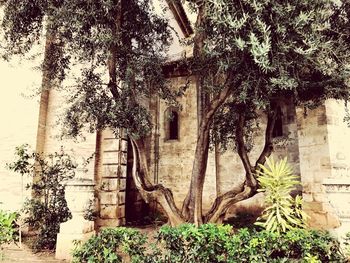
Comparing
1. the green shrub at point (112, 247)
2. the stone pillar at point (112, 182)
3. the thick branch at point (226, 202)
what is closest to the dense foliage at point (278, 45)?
the thick branch at point (226, 202)

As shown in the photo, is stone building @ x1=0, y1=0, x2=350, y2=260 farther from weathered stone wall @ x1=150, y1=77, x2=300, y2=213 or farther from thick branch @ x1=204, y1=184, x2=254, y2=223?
thick branch @ x1=204, y1=184, x2=254, y2=223

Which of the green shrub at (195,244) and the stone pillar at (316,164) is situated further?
the stone pillar at (316,164)

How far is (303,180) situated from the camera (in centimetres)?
795

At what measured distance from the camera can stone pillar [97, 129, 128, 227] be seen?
9.01 meters

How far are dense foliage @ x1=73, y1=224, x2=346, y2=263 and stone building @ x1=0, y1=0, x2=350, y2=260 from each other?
2.65ft

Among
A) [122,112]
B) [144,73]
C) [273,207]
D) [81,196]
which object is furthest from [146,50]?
[273,207]

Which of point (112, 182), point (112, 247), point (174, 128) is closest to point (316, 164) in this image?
point (112, 247)

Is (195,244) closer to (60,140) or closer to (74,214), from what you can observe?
(74,214)

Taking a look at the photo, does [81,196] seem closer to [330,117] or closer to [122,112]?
[122,112]

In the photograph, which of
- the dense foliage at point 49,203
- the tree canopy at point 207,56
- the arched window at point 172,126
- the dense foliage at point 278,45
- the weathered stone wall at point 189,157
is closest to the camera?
the dense foliage at point 278,45

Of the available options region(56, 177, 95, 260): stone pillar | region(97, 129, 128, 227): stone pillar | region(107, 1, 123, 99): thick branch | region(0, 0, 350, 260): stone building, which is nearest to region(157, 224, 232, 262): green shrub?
region(0, 0, 350, 260): stone building

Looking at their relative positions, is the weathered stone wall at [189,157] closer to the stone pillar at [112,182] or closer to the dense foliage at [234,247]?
the stone pillar at [112,182]

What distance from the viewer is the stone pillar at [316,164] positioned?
734 centimetres

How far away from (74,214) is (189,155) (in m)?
6.25
